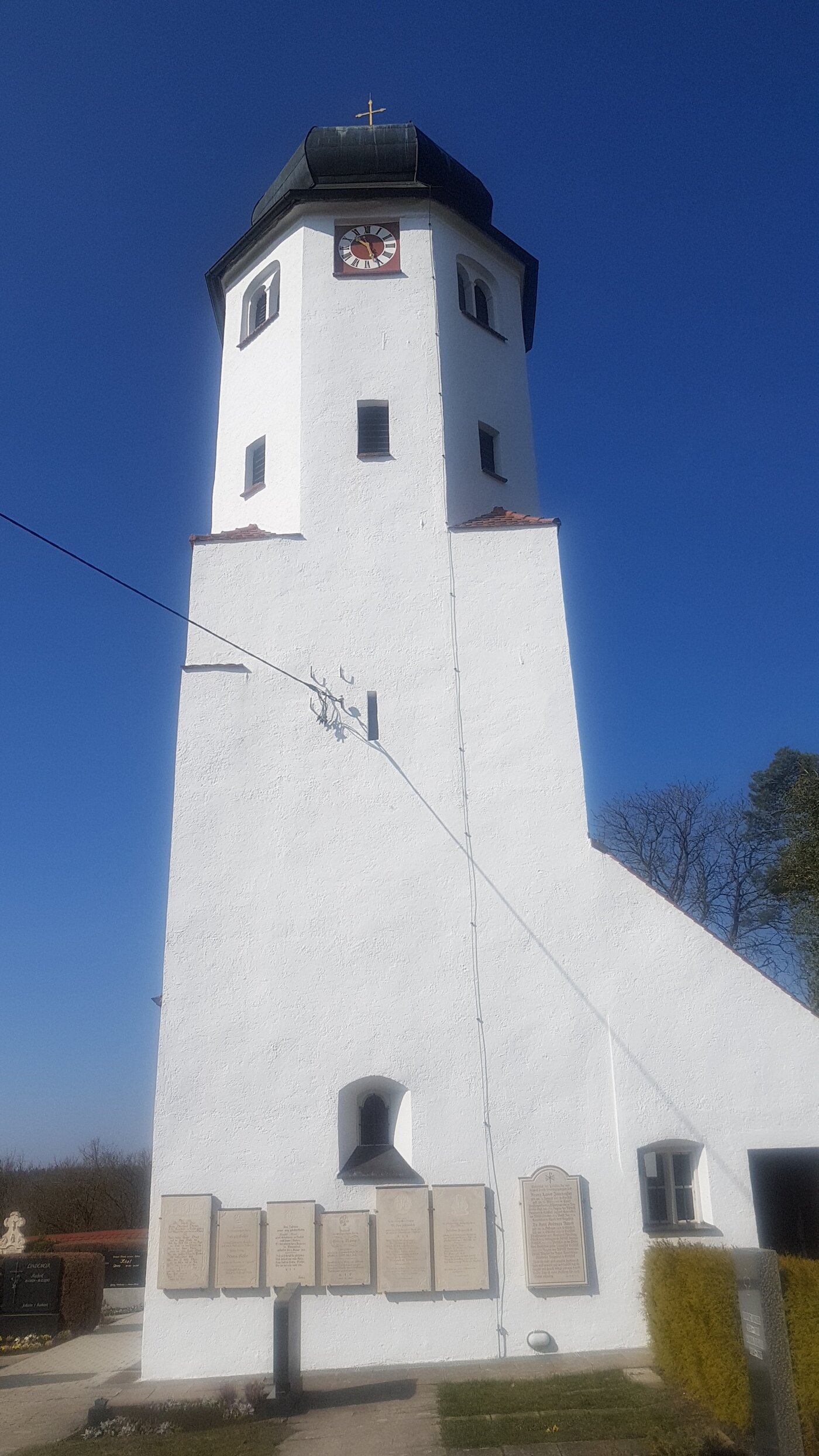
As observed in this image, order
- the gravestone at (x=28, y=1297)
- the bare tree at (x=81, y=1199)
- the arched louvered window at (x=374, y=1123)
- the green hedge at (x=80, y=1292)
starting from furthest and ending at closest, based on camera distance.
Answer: the bare tree at (x=81, y=1199), the green hedge at (x=80, y=1292), the gravestone at (x=28, y=1297), the arched louvered window at (x=374, y=1123)

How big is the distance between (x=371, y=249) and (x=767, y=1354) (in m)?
17.3

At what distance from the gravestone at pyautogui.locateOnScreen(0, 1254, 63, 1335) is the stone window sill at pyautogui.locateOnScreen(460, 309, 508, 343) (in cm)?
1830

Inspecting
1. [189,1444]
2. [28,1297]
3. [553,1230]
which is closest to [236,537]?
[553,1230]

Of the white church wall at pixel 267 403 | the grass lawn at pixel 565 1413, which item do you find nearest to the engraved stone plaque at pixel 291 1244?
the grass lawn at pixel 565 1413

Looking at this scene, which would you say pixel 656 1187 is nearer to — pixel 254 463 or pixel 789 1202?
pixel 789 1202

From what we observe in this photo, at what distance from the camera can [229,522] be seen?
16719 mm

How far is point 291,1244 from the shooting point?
1116cm

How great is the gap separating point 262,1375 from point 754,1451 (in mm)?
5373

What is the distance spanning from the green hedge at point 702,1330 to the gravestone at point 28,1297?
1122cm

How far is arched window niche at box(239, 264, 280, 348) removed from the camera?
59.8 feet

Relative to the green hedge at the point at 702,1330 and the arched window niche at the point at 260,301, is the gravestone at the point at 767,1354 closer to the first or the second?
the green hedge at the point at 702,1330

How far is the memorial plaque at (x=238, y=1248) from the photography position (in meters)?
11.1

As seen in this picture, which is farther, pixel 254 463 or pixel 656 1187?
pixel 254 463

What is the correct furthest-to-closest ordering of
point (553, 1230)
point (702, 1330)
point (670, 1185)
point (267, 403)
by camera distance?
point (267, 403), point (670, 1185), point (553, 1230), point (702, 1330)
